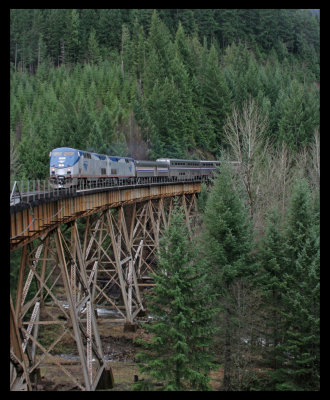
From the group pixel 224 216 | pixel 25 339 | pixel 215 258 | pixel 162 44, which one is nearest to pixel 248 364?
pixel 215 258

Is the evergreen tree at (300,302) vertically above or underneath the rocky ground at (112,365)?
above

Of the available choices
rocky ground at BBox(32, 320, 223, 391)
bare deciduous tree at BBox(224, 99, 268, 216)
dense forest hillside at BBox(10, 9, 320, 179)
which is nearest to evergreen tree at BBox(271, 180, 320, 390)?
rocky ground at BBox(32, 320, 223, 391)

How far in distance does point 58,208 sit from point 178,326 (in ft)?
18.0

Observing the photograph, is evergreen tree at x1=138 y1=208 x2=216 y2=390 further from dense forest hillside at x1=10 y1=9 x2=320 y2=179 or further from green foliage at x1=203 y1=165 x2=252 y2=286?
dense forest hillside at x1=10 y1=9 x2=320 y2=179

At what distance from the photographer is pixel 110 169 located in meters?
31.2

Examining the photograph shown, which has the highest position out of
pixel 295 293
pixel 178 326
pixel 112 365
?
pixel 295 293

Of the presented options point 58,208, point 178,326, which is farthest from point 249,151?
point 178,326

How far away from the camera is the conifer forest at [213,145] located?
17000 millimetres

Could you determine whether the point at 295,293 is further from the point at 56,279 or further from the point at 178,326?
the point at 56,279

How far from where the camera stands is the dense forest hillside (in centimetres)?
5459

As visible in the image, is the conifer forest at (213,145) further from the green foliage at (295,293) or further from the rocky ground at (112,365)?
the rocky ground at (112,365)

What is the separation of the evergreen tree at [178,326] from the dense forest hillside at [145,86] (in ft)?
94.0

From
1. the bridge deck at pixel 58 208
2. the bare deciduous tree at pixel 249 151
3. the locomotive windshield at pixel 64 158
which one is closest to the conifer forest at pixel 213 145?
the bare deciduous tree at pixel 249 151
